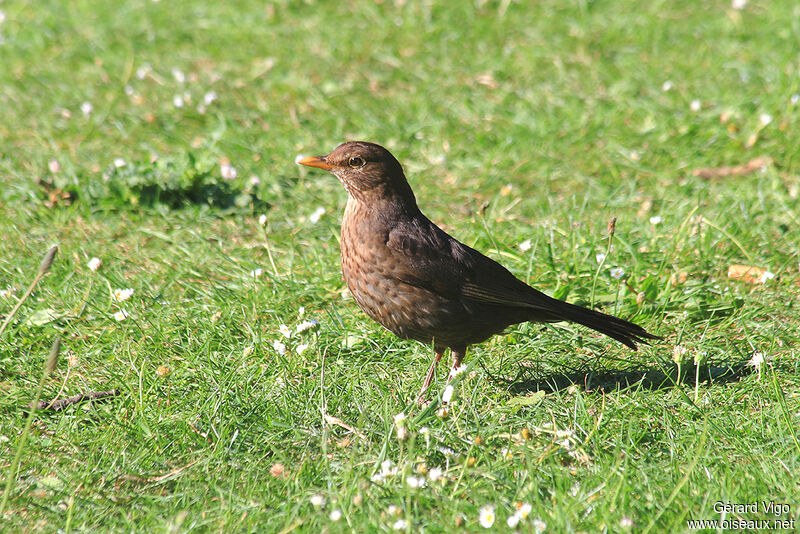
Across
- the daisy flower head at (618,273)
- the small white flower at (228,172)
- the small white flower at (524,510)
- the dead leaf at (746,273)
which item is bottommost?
the small white flower at (228,172)

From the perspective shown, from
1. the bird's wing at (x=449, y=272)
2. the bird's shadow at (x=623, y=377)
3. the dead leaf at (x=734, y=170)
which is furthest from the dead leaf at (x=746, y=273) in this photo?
the bird's wing at (x=449, y=272)

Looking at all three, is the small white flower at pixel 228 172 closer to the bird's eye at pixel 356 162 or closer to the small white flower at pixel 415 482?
the bird's eye at pixel 356 162

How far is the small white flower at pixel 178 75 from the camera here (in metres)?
7.81

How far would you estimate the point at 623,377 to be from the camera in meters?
4.41

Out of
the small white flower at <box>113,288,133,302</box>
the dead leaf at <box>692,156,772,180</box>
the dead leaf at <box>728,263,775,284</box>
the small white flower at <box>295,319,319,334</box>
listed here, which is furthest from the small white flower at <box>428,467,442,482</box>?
the dead leaf at <box>692,156,772,180</box>

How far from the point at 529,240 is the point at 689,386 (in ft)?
4.93

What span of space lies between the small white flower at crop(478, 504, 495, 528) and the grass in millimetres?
46

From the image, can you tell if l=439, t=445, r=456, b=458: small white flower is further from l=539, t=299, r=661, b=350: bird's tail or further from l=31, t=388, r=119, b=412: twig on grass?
l=31, t=388, r=119, b=412: twig on grass

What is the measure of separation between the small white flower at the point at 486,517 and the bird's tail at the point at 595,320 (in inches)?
52.4

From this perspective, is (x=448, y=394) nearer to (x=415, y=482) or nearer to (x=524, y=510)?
(x=415, y=482)

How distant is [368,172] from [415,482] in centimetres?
176

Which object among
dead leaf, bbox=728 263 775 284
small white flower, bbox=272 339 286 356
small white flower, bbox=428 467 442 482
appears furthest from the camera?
dead leaf, bbox=728 263 775 284

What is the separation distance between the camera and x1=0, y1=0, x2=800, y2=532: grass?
138 inches

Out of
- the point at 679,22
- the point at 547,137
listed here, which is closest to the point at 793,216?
the point at 547,137
